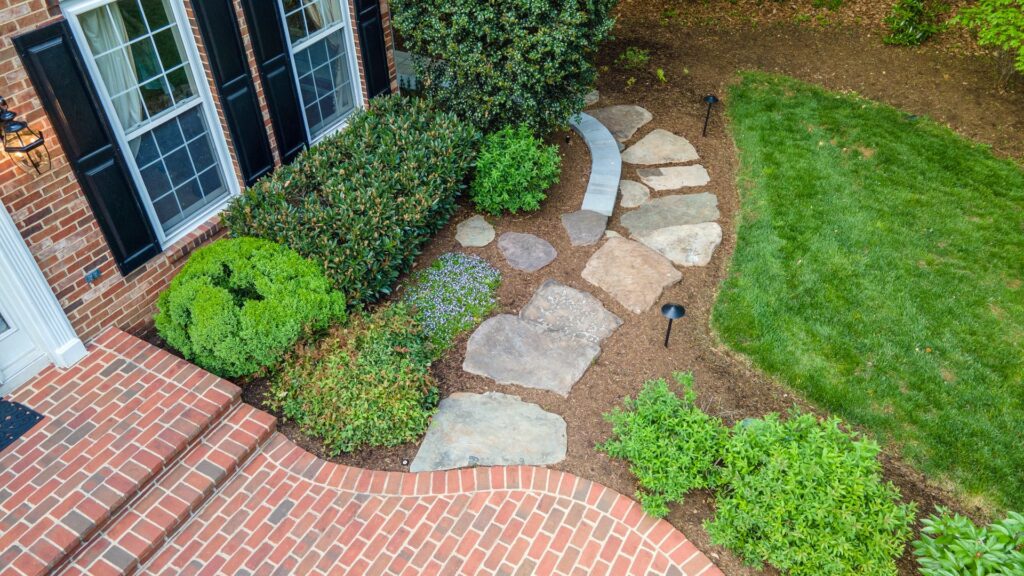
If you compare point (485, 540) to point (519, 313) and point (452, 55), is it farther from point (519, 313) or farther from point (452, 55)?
point (452, 55)

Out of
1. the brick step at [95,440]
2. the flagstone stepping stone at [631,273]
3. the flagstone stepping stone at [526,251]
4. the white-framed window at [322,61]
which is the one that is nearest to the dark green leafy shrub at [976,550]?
the flagstone stepping stone at [631,273]

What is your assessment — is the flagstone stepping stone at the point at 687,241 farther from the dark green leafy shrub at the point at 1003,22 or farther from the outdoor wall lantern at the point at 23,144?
the outdoor wall lantern at the point at 23,144

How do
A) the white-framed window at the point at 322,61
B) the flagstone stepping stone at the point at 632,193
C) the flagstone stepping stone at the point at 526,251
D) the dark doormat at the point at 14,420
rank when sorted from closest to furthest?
the dark doormat at the point at 14,420 < the white-framed window at the point at 322,61 < the flagstone stepping stone at the point at 526,251 < the flagstone stepping stone at the point at 632,193

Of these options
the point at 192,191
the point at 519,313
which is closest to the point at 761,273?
the point at 519,313

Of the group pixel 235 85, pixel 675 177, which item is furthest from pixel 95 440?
pixel 675 177

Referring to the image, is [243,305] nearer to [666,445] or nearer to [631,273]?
[666,445]

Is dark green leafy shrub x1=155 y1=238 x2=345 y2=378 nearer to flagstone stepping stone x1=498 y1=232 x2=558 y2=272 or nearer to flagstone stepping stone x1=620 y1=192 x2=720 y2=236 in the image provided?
flagstone stepping stone x1=498 y1=232 x2=558 y2=272
